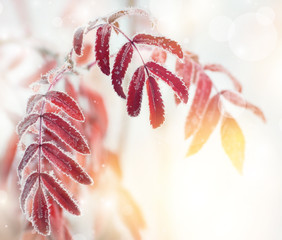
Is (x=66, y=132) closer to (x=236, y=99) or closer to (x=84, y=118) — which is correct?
(x=84, y=118)

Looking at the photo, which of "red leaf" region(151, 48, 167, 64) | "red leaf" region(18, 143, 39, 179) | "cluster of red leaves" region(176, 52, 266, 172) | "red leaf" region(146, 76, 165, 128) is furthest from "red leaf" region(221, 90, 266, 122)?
"red leaf" region(18, 143, 39, 179)

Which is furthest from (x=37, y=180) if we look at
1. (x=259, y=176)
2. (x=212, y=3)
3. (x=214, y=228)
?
(x=212, y=3)

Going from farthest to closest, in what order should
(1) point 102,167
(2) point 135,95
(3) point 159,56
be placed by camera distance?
1. (1) point 102,167
2. (3) point 159,56
3. (2) point 135,95

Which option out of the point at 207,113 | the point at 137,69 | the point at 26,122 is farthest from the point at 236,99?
the point at 26,122

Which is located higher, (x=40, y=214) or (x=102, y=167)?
(x=102, y=167)

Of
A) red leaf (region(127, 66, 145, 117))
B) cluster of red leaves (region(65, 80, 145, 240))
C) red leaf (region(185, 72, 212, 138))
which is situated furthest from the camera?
cluster of red leaves (region(65, 80, 145, 240))

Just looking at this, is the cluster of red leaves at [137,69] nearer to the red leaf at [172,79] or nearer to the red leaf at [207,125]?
the red leaf at [172,79]

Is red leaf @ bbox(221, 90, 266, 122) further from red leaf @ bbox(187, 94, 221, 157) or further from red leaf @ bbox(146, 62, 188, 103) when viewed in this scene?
red leaf @ bbox(146, 62, 188, 103)
